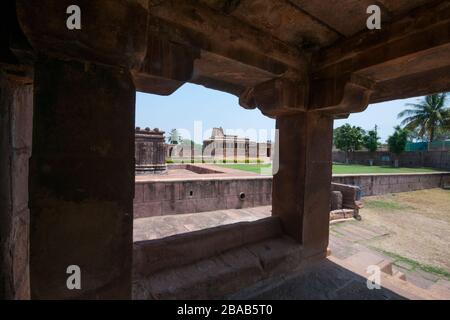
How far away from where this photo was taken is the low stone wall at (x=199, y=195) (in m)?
7.89

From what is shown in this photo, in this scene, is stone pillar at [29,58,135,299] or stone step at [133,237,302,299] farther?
stone step at [133,237,302,299]

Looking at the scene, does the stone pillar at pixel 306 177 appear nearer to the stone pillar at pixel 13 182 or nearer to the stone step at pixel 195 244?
the stone step at pixel 195 244

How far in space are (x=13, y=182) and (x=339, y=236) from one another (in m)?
7.80

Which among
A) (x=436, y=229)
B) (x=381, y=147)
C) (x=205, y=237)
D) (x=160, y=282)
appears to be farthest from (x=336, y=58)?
(x=381, y=147)

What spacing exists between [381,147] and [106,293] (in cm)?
4914

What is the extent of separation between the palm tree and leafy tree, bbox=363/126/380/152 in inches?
145

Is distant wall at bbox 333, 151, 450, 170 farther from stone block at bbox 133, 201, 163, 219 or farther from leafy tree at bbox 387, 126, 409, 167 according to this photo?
stone block at bbox 133, 201, 163, 219

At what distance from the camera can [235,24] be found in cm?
196

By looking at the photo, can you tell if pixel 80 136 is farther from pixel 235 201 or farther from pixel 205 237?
pixel 235 201

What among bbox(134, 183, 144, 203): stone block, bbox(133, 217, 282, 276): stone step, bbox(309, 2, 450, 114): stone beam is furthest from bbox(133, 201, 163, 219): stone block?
bbox(309, 2, 450, 114): stone beam

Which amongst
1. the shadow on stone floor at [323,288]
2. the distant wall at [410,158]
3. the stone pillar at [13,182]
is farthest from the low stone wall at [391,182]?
the stone pillar at [13,182]

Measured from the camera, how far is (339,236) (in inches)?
275

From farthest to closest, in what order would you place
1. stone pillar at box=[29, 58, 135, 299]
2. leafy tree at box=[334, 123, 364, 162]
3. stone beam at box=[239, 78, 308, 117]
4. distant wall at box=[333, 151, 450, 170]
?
leafy tree at box=[334, 123, 364, 162] < distant wall at box=[333, 151, 450, 170] < stone beam at box=[239, 78, 308, 117] < stone pillar at box=[29, 58, 135, 299]

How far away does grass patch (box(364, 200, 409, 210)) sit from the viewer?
11.1m
